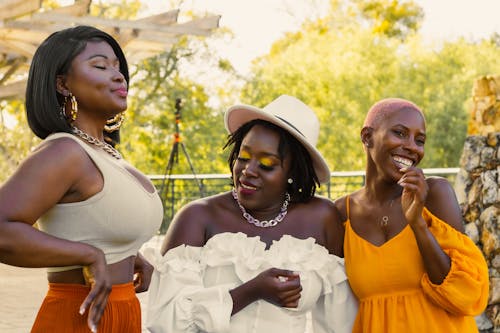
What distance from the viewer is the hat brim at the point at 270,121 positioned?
305 cm

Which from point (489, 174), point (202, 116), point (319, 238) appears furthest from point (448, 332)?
point (202, 116)

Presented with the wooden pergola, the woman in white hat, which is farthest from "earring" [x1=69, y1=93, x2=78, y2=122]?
the wooden pergola

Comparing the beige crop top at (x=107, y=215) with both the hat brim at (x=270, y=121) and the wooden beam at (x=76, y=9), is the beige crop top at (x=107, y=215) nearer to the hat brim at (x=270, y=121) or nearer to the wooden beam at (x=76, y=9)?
the hat brim at (x=270, y=121)

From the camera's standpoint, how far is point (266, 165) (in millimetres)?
3018

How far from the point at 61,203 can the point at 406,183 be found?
120 centimetres

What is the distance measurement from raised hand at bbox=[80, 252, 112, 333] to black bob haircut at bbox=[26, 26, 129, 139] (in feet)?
1.39

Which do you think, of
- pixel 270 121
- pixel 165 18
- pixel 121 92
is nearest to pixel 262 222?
pixel 270 121

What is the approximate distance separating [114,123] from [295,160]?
0.72m

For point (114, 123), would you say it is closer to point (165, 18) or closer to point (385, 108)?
point (385, 108)

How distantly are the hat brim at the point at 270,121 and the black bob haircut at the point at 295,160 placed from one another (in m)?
0.02

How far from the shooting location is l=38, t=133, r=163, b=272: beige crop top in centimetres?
241

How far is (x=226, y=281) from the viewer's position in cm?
293

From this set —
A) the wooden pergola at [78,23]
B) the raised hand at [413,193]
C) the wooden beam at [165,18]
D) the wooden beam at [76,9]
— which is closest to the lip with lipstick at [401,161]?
the raised hand at [413,193]

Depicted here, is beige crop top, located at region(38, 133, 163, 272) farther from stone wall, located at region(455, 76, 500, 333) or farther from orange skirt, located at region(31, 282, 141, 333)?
stone wall, located at region(455, 76, 500, 333)
